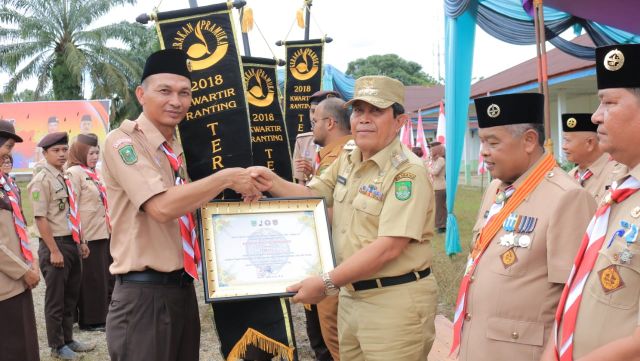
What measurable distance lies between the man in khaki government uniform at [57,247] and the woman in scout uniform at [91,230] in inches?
17.0

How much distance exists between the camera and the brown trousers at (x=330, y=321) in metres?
4.48

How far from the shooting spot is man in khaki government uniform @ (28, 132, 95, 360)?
6.05 m

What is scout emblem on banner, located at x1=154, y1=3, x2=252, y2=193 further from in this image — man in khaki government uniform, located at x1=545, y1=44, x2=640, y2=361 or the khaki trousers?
man in khaki government uniform, located at x1=545, y1=44, x2=640, y2=361

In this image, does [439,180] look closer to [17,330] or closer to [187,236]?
[17,330]

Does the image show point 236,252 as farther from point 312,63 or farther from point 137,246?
Answer: point 312,63

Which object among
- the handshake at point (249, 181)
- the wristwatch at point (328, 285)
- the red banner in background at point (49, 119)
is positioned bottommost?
the wristwatch at point (328, 285)

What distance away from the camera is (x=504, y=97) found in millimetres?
2611

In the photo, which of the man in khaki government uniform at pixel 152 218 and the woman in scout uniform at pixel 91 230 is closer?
the man in khaki government uniform at pixel 152 218

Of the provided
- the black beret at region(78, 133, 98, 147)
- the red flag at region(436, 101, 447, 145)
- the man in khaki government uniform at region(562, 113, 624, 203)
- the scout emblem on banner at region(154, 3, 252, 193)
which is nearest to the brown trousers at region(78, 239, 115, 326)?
the black beret at region(78, 133, 98, 147)

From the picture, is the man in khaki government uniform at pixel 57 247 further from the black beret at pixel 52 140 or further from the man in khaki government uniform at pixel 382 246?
the man in khaki government uniform at pixel 382 246

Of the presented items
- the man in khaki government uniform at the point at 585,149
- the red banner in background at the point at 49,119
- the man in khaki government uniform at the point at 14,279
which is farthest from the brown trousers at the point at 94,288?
the red banner in background at the point at 49,119

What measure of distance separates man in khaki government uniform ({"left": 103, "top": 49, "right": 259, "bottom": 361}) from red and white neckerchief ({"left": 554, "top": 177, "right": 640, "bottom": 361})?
1667 millimetres

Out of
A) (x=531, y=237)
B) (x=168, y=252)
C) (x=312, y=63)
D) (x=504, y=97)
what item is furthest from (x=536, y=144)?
(x=312, y=63)

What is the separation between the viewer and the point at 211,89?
3.40 meters
